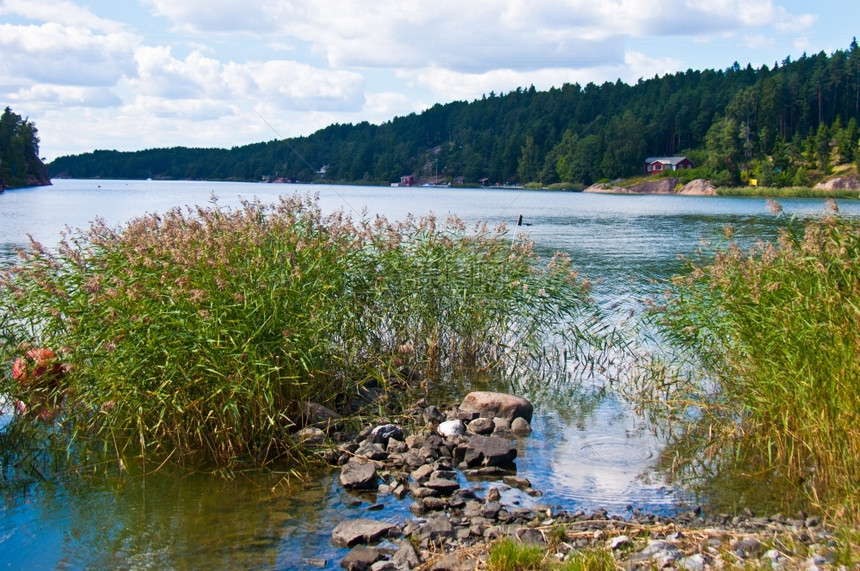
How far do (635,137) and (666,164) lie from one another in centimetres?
1030

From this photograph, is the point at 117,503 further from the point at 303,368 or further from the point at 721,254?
the point at 721,254

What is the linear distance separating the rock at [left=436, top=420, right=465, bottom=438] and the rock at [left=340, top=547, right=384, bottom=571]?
3.37 meters

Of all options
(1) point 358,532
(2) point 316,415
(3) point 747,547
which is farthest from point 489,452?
(3) point 747,547

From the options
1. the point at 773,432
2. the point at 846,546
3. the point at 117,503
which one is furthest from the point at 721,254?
the point at 117,503

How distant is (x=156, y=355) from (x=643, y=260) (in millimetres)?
25624

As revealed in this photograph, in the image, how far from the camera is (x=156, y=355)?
877 cm

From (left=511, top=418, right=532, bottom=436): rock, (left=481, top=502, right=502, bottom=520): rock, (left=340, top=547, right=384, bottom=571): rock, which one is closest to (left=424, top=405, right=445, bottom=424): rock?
(left=511, top=418, right=532, bottom=436): rock

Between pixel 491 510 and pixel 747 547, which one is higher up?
pixel 747 547

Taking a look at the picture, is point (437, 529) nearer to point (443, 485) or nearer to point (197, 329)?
point (443, 485)

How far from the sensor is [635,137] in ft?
521

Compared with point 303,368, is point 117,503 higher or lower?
lower

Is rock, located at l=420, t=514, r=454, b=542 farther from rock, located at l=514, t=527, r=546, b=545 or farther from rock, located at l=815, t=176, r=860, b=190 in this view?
rock, located at l=815, t=176, r=860, b=190

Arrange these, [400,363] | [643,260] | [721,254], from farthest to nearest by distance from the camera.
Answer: [643,260] < [400,363] < [721,254]

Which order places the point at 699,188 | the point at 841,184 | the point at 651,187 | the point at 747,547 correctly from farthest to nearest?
the point at 651,187, the point at 699,188, the point at 841,184, the point at 747,547
